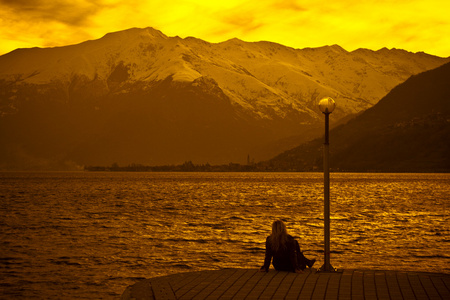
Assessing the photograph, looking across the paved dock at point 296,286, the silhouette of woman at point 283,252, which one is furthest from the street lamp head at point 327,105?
the paved dock at point 296,286

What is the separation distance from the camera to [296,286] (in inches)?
763

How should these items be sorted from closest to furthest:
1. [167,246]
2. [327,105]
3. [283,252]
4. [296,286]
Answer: [296,286]
[283,252]
[327,105]
[167,246]

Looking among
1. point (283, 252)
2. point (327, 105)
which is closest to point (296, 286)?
point (283, 252)

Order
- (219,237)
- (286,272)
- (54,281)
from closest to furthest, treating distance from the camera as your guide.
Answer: (286,272)
(54,281)
(219,237)

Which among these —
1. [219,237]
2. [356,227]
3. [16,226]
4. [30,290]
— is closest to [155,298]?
[30,290]

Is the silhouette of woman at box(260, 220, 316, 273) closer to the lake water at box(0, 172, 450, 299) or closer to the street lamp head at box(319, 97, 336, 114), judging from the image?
the street lamp head at box(319, 97, 336, 114)

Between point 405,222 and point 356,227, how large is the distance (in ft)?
26.6

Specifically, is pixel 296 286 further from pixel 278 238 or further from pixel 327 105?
pixel 327 105

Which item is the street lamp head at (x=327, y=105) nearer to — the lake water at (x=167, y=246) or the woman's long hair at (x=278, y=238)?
the woman's long hair at (x=278, y=238)

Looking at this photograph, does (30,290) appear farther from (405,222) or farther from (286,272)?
(405,222)

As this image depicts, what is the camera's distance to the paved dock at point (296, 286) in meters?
18.2

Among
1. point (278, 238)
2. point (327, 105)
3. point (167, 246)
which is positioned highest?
point (327, 105)

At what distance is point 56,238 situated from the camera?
49.4 meters

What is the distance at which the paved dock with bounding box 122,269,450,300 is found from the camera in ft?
59.8
